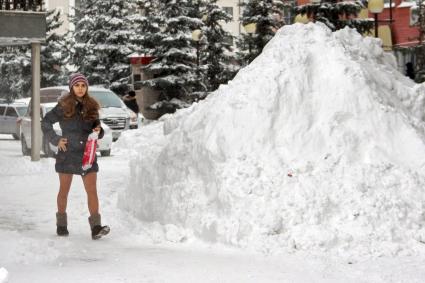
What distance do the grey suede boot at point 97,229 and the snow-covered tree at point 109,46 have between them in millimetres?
37235

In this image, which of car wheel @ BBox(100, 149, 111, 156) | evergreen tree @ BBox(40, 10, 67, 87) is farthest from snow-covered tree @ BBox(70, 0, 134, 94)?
car wheel @ BBox(100, 149, 111, 156)

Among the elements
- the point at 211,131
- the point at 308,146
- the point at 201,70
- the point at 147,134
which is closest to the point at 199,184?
the point at 211,131

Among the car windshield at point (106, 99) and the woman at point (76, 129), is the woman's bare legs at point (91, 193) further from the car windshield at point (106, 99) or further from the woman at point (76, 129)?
the car windshield at point (106, 99)

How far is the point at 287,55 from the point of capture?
29.9 ft

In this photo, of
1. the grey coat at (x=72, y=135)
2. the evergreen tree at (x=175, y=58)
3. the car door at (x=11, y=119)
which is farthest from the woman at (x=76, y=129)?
the evergreen tree at (x=175, y=58)

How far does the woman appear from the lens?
7.91m

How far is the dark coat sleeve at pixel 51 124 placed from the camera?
789 cm

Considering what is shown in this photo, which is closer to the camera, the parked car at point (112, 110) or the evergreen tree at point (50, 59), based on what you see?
the parked car at point (112, 110)

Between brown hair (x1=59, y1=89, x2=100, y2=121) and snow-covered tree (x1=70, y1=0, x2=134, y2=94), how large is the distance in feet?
122

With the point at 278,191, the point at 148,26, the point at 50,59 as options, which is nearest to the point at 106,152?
the point at 278,191

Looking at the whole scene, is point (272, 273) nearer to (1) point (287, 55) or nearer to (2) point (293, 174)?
(2) point (293, 174)

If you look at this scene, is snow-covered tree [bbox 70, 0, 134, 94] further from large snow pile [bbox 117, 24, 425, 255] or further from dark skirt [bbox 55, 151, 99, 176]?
dark skirt [bbox 55, 151, 99, 176]

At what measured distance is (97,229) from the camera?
26.0 feet

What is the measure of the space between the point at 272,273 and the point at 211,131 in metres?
2.66
